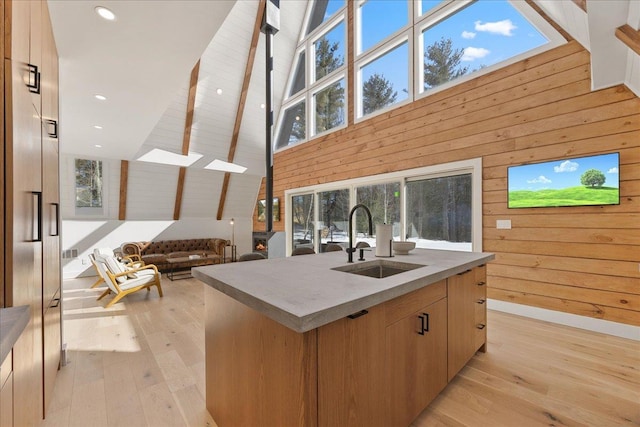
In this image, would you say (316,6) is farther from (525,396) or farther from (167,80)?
(525,396)

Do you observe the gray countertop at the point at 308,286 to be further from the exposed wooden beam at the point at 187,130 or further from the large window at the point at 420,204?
the exposed wooden beam at the point at 187,130

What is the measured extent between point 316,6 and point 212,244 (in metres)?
6.91

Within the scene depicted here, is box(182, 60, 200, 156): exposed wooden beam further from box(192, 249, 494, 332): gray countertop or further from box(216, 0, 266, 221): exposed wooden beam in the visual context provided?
box(192, 249, 494, 332): gray countertop

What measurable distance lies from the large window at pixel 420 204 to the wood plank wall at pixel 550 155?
0.54ft

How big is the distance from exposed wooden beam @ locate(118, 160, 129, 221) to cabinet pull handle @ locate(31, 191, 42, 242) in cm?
594

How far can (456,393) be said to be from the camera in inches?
77.5

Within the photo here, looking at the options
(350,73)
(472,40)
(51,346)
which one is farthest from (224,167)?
(472,40)

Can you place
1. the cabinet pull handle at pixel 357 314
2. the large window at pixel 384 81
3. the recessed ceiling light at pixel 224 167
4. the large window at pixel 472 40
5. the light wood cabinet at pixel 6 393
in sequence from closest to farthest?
the light wood cabinet at pixel 6 393
the cabinet pull handle at pixel 357 314
the large window at pixel 472 40
the large window at pixel 384 81
the recessed ceiling light at pixel 224 167

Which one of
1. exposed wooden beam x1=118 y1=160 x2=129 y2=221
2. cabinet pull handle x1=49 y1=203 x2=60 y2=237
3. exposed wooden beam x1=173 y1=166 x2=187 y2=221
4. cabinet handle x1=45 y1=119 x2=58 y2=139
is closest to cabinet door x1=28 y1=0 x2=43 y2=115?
cabinet handle x1=45 y1=119 x2=58 y2=139

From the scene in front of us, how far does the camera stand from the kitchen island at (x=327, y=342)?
1060 mm

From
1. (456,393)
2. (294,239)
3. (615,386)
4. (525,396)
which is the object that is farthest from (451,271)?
(294,239)

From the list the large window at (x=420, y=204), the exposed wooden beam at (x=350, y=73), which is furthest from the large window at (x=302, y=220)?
the exposed wooden beam at (x=350, y=73)

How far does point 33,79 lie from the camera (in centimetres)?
149

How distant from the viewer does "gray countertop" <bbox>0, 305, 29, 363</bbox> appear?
2.57ft
